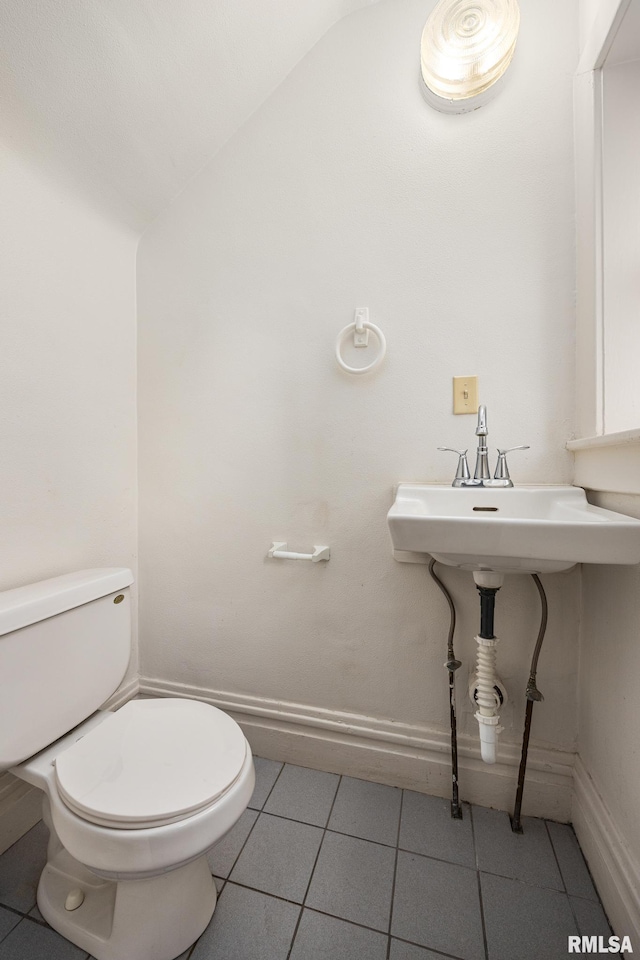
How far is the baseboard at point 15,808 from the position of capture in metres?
1.05

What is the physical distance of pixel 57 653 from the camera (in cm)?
95

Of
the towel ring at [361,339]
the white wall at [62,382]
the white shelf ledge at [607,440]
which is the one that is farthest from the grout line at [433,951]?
the towel ring at [361,339]

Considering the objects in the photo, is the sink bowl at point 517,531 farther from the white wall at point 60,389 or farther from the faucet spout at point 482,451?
the white wall at point 60,389

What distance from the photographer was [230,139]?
1355 mm

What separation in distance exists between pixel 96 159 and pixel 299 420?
0.98 metres

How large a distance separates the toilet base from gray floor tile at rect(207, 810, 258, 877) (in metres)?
0.10

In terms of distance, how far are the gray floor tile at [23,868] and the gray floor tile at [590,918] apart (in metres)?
1.25

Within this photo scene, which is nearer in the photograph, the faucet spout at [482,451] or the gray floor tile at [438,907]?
the gray floor tile at [438,907]

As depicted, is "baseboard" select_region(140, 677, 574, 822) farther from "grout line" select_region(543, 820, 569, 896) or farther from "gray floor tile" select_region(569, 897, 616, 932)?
"gray floor tile" select_region(569, 897, 616, 932)

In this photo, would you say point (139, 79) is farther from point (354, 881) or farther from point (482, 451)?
point (354, 881)

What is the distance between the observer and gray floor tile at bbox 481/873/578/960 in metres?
0.83

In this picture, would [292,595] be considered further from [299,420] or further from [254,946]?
[254,946]

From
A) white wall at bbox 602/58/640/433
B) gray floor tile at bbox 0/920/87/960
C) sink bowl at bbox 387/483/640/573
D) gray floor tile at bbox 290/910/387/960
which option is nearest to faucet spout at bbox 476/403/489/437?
sink bowl at bbox 387/483/640/573

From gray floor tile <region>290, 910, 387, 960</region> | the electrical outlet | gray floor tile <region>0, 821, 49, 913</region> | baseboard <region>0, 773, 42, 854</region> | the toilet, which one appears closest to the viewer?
the toilet
